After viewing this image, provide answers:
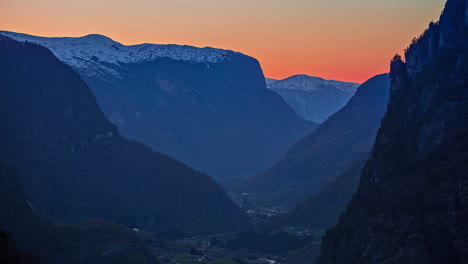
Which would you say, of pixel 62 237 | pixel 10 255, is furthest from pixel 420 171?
pixel 62 237

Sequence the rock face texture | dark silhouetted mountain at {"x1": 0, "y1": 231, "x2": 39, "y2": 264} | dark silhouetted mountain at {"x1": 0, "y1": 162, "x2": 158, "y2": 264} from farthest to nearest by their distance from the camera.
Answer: dark silhouetted mountain at {"x1": 0, "y1": 162, "x2": 158, "y2": 264} → the rock face texture → dark silhouetted mountain at {"x1": 0, "y1": 231, "x2": 39, "y2": 264}

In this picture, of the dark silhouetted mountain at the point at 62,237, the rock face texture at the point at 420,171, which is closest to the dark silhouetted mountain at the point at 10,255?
the dark silhouetted mountain at the point at 62,237

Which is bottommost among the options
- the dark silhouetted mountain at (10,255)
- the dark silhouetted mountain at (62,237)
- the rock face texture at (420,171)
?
the dark silhouetted mountain at (62,237)

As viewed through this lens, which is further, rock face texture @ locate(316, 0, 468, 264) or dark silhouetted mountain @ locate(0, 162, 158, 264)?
dark silhouetted mountain @ locate(0, 162, 158, 264)

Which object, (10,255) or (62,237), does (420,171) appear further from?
(62,237)

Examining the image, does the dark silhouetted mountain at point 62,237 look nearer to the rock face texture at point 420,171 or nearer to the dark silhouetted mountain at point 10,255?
the dark silhouetted mountain at point 10,255

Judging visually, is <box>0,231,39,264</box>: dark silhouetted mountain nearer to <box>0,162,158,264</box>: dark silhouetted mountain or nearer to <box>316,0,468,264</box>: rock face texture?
<box>0,162,158,264</box>: dark silhouetted mountain

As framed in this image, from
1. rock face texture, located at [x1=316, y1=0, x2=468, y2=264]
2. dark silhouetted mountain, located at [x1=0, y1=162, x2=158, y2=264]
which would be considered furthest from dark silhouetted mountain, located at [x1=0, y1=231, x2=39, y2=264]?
rock face texture, located at [x1=316, y1=0, x2=468, y2=264]
